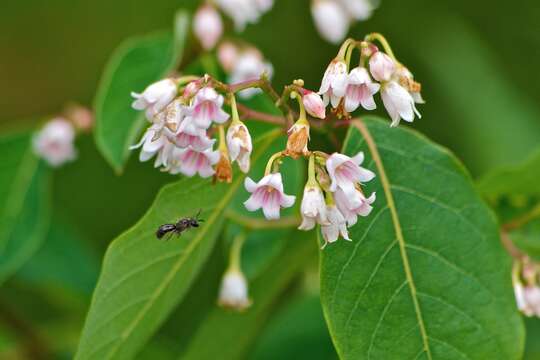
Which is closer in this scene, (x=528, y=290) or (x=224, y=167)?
(x=224, y=167)

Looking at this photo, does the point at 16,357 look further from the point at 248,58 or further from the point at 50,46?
the point at 50,46

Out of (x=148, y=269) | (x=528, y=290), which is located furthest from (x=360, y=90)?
(x=528, y=290)

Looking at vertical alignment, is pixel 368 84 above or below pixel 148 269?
above

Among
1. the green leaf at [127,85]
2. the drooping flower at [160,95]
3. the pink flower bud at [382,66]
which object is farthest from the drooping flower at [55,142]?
the pink flower bud at [382,66]

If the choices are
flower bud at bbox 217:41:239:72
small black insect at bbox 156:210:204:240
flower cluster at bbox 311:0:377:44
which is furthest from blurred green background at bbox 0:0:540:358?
small black insect at bbox 156:210:204:240

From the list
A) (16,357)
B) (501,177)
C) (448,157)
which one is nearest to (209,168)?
(448,157)

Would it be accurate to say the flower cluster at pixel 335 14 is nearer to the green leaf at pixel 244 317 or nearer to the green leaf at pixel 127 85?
the green leaf at pixel 127 85

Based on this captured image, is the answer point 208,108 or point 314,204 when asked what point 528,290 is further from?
point 208,108
